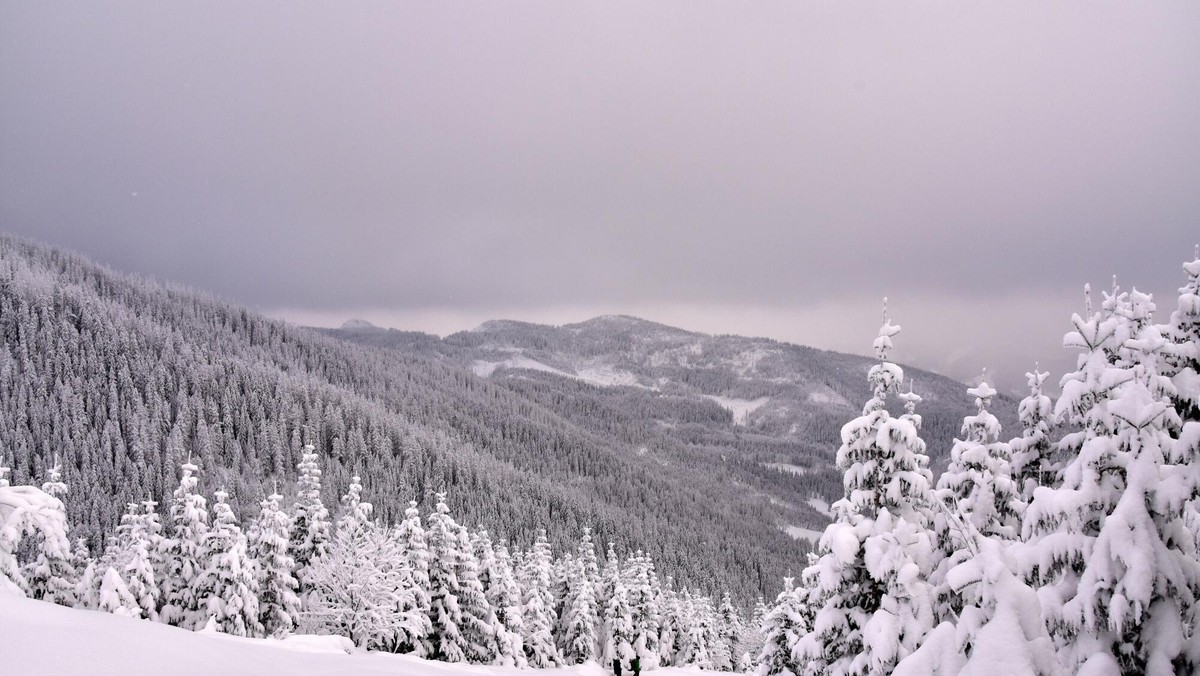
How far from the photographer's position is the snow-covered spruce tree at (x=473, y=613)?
31016 mm

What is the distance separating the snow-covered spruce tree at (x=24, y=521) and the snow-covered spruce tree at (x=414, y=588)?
18.8 m

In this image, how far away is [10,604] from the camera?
826 cm

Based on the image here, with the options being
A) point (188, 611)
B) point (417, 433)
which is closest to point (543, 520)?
point (417, 433)

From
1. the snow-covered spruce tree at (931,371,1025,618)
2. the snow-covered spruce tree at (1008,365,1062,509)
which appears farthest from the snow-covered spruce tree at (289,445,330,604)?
the snow-covered spruce tree at (1008,365,1062,509)

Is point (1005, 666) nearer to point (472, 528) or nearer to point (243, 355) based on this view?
point (472, 528)

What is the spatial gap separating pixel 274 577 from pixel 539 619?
14.6 meters

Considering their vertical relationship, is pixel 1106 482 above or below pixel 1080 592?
above

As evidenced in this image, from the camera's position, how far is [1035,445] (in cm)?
1497

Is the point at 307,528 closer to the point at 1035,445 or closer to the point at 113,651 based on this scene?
Answer: the point at 113,651

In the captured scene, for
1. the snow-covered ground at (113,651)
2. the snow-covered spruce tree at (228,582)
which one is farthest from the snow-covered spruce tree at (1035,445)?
the snow-covered spruce tree at (228,582)

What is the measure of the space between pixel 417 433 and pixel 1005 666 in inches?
6838

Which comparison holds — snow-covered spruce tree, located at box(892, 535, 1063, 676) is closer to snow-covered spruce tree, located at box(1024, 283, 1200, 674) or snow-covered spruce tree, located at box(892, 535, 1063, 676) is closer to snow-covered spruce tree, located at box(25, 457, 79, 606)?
snow-covered spruce tree, located at box(1024, 283, 1200, 674)

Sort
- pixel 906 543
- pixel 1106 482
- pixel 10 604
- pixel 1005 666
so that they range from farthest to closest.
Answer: pixel 906 543, pixel 10 604, pixel 1106 482, pixel 1005 666

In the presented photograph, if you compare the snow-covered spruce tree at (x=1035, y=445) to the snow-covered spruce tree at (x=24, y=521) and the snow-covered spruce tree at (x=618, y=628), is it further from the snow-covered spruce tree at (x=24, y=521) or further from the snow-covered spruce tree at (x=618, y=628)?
the snow-covered spruce tree at (x=618, y=628)
